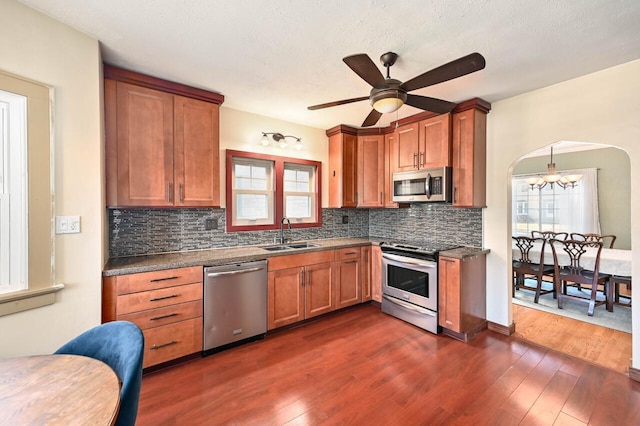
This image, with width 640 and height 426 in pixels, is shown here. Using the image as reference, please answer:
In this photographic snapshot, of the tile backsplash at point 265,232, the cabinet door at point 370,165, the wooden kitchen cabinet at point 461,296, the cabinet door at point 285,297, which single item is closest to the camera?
the tile backsplash at point 265,232

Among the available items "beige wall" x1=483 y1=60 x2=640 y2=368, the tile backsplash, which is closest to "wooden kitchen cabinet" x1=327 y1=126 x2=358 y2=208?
the tile backsplash

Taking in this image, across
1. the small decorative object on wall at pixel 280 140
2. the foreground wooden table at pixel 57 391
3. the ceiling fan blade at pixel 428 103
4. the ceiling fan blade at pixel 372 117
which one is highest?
the small decorative object on wall at pixel 280 140

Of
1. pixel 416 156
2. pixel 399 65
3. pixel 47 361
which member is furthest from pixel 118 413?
pixel 416 156

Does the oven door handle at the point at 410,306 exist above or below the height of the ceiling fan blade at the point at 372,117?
below

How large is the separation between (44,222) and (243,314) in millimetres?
1643

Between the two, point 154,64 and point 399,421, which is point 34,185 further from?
point 399,421

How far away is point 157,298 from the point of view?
2.19m

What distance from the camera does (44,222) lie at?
5.39 feet

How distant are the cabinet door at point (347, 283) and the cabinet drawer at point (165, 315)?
164cm

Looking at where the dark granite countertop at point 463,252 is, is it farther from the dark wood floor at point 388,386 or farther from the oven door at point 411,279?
the dark wood floor at point 388,386

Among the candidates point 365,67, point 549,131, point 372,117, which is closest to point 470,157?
point 549,131

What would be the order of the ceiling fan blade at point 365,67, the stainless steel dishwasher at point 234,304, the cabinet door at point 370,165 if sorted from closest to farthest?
1. the ceiling fan blade at point 365,67
2. the stainless steel dishwasher at point 234,304
3. the cabinet door at point 370,165

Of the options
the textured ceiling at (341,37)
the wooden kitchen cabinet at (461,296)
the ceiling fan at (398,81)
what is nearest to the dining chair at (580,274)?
the wooden kitchen cabinet at (461,296)

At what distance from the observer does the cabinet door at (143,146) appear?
2.25m
